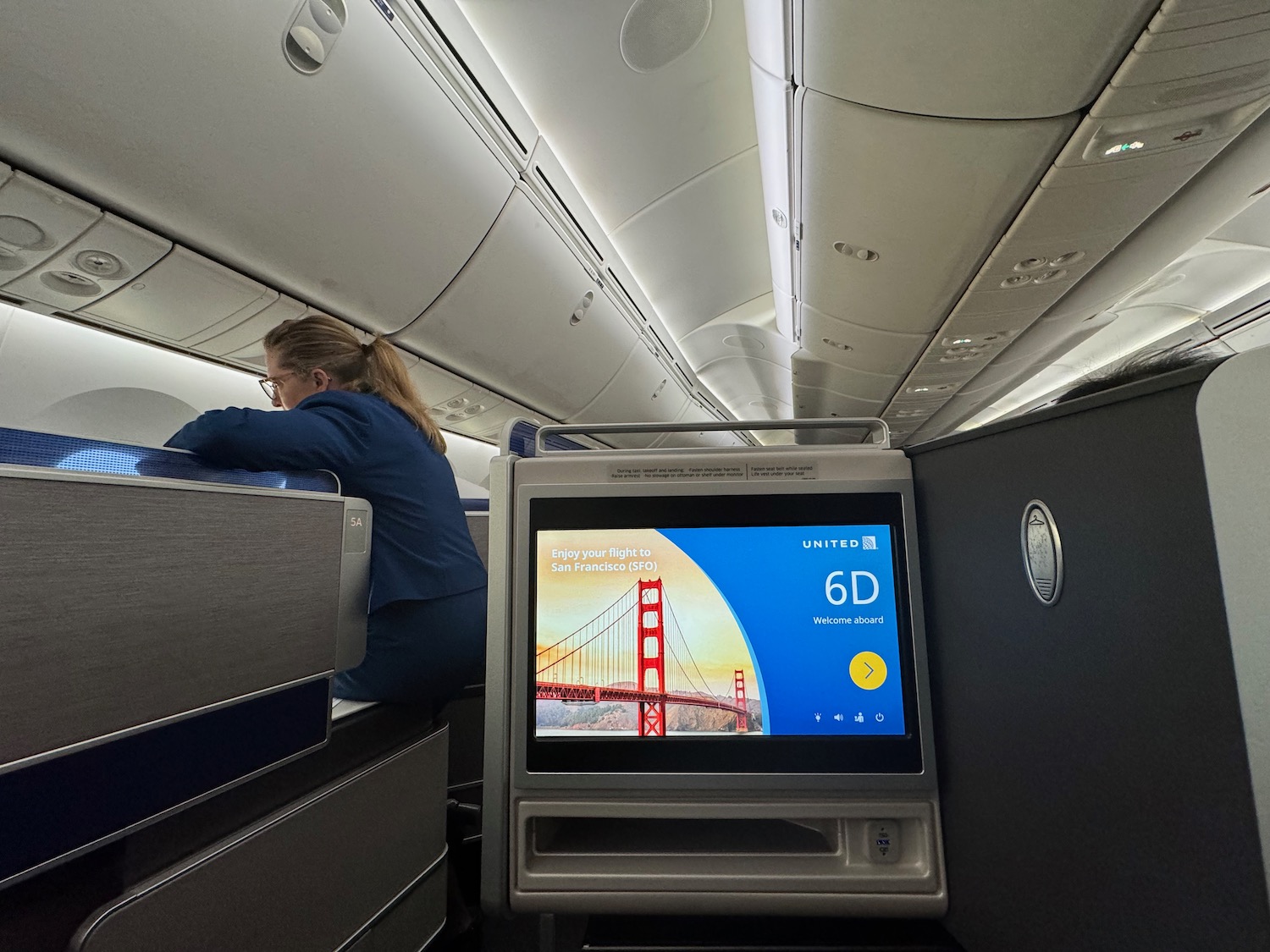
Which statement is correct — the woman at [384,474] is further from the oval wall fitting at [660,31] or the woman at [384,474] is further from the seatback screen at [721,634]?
the oval wall fitting at [660,31]

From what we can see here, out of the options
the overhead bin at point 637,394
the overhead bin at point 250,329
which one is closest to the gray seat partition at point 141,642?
the overhead bin at point 250,329

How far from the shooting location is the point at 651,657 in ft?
3.28

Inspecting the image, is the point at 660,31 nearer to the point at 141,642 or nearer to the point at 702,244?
the point at 702,244

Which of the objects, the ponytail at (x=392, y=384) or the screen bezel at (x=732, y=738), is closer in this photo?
the screen bezel at (x=732, y=738)

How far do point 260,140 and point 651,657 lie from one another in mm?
2067

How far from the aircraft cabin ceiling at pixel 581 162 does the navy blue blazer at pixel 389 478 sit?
1.05 metres

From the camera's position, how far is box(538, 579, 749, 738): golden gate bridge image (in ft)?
3.25

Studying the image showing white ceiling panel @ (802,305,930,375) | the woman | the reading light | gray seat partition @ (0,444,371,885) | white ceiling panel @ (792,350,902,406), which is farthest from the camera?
white ceiling panel @ (792,350,902,406)

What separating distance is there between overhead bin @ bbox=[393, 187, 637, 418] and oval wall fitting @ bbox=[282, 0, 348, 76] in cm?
117

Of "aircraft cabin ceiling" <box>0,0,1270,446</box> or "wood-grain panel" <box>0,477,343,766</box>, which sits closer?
"wood-grain panel" <box>0,477,343,766</box>

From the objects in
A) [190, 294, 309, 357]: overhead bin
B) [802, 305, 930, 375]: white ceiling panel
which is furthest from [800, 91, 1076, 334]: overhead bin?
[190, 294, 309, 357]: overhead bin

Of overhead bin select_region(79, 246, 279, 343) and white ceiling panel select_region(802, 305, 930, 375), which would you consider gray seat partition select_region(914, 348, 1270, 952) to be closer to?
overhead bin select_region(79, 246, 279, 343)

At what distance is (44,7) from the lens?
4.49 ft

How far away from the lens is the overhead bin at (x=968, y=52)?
70.2 inches
